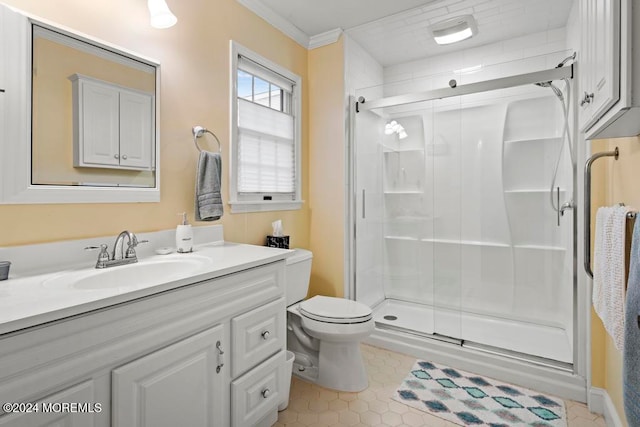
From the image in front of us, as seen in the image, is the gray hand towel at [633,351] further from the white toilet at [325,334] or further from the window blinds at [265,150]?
the window blinds at [265,150]

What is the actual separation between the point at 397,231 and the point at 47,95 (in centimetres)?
252

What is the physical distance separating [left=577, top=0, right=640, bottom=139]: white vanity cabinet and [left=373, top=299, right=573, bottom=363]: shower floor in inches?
61.3

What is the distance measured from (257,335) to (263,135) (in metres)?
1.44

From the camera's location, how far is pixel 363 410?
1.78 metres

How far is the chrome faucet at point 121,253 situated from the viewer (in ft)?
4.50

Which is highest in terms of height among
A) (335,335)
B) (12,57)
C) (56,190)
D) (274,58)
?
(274,58)

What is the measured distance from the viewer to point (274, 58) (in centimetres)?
247

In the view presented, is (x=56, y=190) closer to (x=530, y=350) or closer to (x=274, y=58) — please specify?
(x=274, y=58)

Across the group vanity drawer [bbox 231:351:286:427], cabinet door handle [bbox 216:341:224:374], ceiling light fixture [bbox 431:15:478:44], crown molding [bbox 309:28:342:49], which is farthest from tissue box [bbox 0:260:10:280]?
ceiling light fixture [bbox 431:15:478:44]

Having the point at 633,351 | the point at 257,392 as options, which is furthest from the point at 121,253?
the point at 633,351

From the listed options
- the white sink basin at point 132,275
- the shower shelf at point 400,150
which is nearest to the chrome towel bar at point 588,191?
the shower shelf at point 400,150

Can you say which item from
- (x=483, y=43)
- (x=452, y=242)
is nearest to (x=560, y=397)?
(x=452, y=242)

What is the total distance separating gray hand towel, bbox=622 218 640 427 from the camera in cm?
83

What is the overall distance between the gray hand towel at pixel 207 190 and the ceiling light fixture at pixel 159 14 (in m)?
0.64
